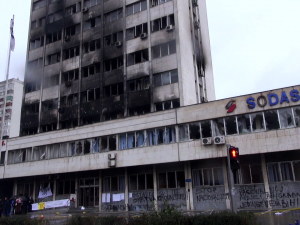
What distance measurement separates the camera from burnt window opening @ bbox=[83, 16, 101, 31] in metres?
37.7

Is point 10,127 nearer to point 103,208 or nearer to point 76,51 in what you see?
point 76,51

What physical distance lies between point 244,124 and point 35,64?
29.6 m

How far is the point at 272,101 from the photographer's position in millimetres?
22531

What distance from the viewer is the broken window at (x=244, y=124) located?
76.0ft

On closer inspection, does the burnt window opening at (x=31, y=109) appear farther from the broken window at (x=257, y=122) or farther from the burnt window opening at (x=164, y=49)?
the broken window at (x=257, y=122)

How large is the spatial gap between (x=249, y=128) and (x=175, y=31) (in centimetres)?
1344

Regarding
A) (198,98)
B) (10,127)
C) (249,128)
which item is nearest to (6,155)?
(198,98)

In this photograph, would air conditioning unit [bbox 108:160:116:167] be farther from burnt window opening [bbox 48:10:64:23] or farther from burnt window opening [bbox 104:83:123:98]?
burnt window opening [bbox 48:10:64:23]

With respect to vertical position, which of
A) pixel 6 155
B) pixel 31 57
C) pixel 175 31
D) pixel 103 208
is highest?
pixel 31 57

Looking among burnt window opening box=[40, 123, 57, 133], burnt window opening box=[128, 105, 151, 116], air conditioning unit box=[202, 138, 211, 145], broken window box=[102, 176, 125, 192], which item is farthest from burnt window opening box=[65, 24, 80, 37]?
air conditioning unit box=[202, 138, 211, 145]

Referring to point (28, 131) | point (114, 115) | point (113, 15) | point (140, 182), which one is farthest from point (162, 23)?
point (28, 131)

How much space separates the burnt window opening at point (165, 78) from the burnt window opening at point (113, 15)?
988 cm

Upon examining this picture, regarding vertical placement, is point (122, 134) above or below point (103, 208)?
above

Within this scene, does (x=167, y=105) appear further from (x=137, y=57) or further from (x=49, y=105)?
(x=49, y=105)
